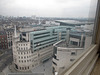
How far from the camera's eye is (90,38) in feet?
2.34

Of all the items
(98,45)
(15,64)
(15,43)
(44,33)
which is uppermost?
(98,45)

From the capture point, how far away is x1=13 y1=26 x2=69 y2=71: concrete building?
162 inches

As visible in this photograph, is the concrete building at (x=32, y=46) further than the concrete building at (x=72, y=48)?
Yes

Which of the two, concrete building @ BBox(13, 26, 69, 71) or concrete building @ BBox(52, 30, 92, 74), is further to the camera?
concrete building @ BBox(13, 26, 69, 71)

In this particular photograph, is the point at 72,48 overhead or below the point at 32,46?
overhead

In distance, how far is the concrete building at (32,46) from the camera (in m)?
4.12

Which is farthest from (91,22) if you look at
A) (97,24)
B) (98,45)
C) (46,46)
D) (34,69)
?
(46,46)

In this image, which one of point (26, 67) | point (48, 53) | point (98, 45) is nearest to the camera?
point (98, 45)

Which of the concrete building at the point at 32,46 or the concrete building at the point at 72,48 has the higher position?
the concrete building at the point at 72,48

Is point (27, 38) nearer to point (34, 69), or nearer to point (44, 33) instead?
point (44, 33)

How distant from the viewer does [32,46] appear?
15.0 ft

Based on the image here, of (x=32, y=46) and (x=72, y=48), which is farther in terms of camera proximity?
(x=32, y=46)

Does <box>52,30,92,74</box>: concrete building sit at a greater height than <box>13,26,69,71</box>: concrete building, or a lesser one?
greater

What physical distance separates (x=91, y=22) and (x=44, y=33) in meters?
4.40
